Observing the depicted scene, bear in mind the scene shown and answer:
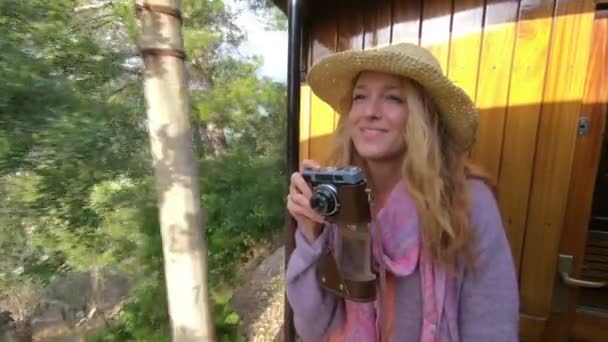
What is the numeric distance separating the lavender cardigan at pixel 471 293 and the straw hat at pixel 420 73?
130 mm

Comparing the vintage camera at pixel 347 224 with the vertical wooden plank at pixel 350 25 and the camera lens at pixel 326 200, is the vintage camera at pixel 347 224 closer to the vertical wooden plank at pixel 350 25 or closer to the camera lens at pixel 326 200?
the camera lens at pixel 326 200

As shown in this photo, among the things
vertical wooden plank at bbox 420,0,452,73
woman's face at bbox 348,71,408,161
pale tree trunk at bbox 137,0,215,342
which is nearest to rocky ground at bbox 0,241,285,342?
pale tree trunk at bbox 137,0,215,342

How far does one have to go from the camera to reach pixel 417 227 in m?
0.66

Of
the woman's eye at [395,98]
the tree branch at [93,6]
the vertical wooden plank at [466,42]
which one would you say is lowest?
the woman's eye at [395,98]

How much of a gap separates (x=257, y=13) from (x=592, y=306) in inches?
126

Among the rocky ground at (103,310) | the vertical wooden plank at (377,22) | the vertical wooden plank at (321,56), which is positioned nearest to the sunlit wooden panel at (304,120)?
the vertical wooden plank at (321,56)

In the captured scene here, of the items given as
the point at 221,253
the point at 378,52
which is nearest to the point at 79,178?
the point at 221,253

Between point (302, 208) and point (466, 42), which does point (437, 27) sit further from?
point (302, 208)

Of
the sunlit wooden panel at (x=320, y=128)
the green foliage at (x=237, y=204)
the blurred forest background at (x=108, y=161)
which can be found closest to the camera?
the sunlit wooden panel at (x=320, y=128)

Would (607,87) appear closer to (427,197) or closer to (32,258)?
(427,197)

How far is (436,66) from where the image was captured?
2.17 ft

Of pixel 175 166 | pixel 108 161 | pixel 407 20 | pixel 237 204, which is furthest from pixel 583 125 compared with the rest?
pixel 237 204

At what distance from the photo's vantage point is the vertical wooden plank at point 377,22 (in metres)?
1.23

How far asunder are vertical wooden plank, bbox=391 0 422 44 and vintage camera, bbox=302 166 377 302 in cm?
83
